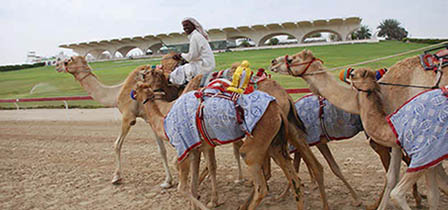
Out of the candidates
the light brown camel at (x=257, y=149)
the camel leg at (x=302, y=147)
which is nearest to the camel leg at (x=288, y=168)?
the light brown camel at (x=257, y=149)

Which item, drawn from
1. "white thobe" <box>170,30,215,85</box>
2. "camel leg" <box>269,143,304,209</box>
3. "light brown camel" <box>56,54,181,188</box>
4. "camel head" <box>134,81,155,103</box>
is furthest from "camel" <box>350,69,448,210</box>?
"light brown camel" <box>56,54,181,188</box>

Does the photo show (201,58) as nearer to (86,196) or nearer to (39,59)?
(86,196)

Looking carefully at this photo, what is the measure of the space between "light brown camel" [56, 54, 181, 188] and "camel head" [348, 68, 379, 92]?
344cm

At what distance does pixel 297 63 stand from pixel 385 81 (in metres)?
1.16

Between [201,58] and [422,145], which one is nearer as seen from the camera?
[422,145]

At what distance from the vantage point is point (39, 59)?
69.6m

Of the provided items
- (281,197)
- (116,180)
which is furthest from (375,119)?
(116,180)

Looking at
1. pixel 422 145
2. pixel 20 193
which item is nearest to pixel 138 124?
pixel 20 193

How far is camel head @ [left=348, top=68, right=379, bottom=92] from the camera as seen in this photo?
13.6ft

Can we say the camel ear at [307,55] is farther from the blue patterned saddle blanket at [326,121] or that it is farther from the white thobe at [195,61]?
the white thobe at [195,61]

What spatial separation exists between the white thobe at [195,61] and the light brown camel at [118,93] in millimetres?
508

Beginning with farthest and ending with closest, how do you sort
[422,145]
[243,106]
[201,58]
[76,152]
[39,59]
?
1. [39,59]
2. [76,152]
3. [201,58]
4. [243,106]
5. [422,145]

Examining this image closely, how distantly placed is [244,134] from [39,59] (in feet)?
247

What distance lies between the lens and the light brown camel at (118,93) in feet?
22.0
